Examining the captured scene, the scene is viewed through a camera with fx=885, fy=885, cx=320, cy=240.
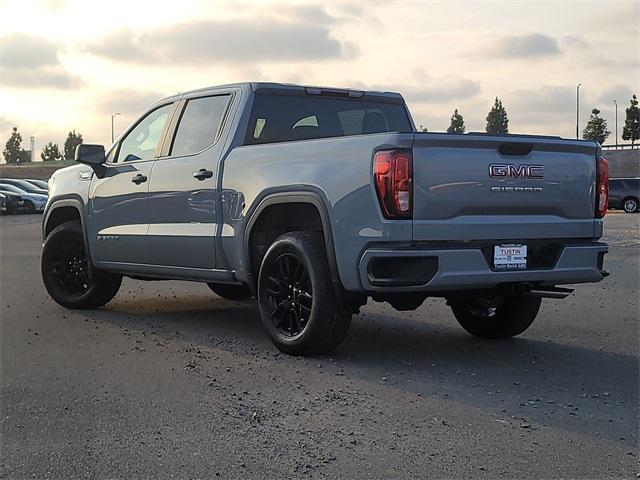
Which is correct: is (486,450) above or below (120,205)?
below

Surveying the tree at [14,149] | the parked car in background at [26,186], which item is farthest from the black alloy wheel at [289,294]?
the tree at [14,149]

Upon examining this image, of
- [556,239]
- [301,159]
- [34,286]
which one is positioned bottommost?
[34,286]

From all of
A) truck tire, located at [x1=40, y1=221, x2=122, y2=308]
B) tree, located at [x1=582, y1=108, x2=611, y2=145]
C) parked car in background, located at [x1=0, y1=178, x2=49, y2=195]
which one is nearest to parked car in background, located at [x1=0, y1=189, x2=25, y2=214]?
parked car in background, located at [x1=0, y1=178, x2=49, y2=195]

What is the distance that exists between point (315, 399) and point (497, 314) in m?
2.47

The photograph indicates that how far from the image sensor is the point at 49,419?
15.3 ft

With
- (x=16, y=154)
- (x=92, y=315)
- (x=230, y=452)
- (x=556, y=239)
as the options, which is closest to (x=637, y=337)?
(x=556, y=239)

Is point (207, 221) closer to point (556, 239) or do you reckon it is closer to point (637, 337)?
point (556, 239)

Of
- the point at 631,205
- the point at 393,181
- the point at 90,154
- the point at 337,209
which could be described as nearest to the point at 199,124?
the point at 90,154

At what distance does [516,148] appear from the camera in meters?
5.84

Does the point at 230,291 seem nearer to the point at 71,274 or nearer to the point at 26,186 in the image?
the point at 71,274

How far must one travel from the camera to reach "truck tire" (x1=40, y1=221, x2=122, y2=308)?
28.1 feet

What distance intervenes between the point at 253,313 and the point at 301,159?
274cm

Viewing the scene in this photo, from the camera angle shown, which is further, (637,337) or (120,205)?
(120,205)

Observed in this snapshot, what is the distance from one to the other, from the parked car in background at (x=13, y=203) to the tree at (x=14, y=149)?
101683 millimetres
